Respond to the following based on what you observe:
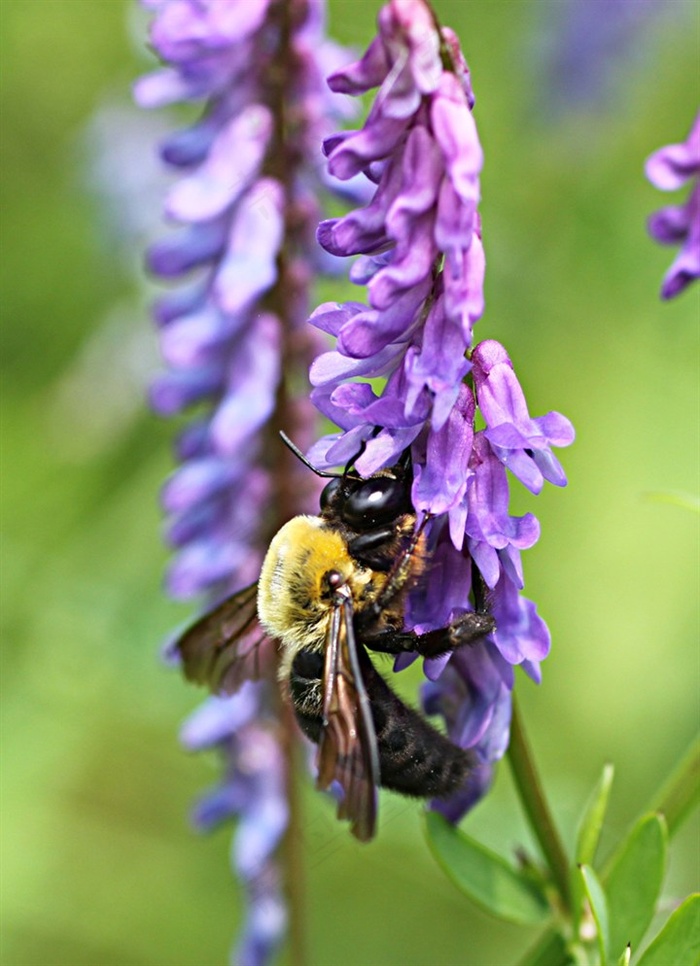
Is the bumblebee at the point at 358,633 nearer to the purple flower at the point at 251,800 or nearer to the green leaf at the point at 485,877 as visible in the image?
the green leaf at the point at 485,877

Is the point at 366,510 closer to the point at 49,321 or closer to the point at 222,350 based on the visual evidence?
the point at 222,350

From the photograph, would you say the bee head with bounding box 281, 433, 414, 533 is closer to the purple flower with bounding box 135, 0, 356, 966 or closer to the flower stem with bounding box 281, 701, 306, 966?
the purple flower with bounding box 135, 0, 356, 966

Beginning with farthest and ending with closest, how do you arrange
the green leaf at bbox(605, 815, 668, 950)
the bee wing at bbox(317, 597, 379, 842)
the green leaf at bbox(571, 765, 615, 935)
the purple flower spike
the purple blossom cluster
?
1. the green leaf at bbox(571, 765, 615, 935)
2. the green leaf at bbox(605, 815, 668, 950)
3. the bee wing at bbox(317, 597, 379, 842)
4. the purple flower spike
5. the purple blossom cluster

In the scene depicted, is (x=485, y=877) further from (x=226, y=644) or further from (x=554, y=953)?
(x=226, y=644)

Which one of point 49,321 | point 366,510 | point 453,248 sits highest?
point 453,248

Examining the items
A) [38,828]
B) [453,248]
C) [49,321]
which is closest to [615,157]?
[49,321]

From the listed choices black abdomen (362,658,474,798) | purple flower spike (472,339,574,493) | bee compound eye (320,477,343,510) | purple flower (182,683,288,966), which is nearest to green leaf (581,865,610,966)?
black abdomen (362,658,474,798)
